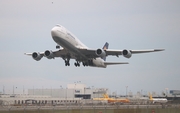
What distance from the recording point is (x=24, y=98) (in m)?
119

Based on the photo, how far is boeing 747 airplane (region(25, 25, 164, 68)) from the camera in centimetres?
6588

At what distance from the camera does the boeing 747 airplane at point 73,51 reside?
65875 mm

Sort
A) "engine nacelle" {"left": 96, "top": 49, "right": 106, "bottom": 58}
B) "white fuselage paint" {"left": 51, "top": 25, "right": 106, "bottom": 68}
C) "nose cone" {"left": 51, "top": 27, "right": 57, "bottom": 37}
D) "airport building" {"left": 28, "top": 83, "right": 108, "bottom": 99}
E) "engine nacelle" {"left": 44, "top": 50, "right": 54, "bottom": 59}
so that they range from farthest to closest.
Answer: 1. "airport building" {"left": 28, "top": 83, "right": 108, "bottom": 99}
2. "engine nacelle" {"left": 44, "top": 50, "right": 54, "bottom": 59}
3. "engine nacelle" {"left": 96, "top": 49, "right": 106, "bottom": 58}
4. "white fuselage paint" {"left": 51, "top": 25, "right": 106, "bottom": 68}
5. "nose cone" {"left": 51, "top": 27, "right": 57, "bottom": 37}

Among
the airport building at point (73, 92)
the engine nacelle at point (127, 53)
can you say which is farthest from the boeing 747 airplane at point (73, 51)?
the airport building at point (73, 92)

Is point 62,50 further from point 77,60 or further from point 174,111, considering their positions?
point 174,111

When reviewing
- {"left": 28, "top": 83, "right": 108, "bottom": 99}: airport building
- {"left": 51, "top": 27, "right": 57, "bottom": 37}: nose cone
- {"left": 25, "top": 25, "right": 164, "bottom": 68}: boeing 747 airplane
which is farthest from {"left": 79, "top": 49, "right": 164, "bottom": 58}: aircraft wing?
{"left": 28, "top": 83, "right": 108, "bottom": 99}: airport building

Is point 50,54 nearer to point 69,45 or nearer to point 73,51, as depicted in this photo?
point 73,51

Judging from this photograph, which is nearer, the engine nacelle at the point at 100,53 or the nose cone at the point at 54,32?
the nose cone at the point at 54,32

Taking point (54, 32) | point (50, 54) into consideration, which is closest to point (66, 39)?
point (54, 32)

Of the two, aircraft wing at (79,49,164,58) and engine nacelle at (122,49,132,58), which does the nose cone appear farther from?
engine nacelle at (122,49,132,58)

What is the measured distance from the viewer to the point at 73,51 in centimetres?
7044

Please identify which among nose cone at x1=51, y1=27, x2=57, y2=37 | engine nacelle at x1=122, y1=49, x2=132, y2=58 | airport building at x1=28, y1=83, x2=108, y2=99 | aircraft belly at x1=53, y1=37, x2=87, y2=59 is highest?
→ nose cone at x1=51, y1=27, x2=57, y2=37

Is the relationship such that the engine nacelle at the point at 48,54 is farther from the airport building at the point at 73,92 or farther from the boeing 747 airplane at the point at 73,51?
the airport building at the point at 73,92

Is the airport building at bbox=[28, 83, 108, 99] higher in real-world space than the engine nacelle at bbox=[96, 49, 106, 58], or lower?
lower
